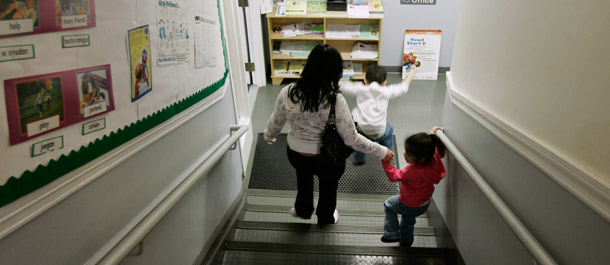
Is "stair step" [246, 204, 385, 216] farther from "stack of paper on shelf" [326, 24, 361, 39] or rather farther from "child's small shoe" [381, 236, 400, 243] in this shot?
"stack of paper on shelf" [326, 24, 361, 39]

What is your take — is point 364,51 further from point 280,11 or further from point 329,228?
point 329,228

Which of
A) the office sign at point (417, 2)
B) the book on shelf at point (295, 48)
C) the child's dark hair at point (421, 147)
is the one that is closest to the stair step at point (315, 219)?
the child's dark hair at point (421, 147)

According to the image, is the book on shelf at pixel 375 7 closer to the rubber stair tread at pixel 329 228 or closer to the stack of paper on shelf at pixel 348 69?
the stack of paper on shelf at pixel 348 69

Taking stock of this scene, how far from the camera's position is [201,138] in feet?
6.34

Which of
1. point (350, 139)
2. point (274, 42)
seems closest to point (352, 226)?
point (350, 139)

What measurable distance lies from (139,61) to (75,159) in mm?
446

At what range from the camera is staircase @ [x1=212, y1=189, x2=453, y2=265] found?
2.06 meters

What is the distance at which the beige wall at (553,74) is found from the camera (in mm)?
950

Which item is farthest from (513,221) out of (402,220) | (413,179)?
(402,220)

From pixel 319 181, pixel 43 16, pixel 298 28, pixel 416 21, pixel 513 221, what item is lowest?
pixel 319 181

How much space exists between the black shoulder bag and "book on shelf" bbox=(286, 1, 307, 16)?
344cm

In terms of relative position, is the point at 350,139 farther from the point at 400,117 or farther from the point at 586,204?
the point at 400,117

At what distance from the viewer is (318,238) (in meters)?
2.31

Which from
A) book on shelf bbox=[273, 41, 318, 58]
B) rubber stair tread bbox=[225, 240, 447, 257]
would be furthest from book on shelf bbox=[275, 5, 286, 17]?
rubber stair tread bbox=[225, 240, 447, 257]
